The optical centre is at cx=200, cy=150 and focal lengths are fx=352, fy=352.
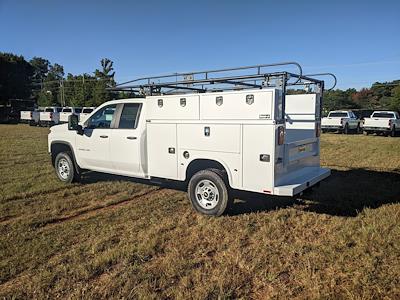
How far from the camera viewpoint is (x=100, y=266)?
3902 mm

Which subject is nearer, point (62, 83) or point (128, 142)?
point (128, 142)

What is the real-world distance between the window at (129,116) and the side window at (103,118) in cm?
34

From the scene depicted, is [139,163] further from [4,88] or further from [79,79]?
[79,79]

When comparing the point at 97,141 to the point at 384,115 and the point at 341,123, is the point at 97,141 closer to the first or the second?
the point at 341,123

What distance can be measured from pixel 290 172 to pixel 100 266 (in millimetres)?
3131

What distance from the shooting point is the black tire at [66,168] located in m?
8.00

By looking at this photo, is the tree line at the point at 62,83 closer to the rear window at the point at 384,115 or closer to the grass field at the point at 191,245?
the rear window at the point at 384,115

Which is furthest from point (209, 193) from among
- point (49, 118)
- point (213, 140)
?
point (49, 118)

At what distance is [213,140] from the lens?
554 centimetres

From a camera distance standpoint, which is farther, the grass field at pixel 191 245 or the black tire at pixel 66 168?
the black tire at pixel 66 168

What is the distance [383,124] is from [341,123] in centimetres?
283

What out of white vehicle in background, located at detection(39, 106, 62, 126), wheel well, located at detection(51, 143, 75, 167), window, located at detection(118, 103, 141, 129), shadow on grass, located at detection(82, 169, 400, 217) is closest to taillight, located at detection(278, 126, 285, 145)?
shadow on grass, located at detection(82, 169, 400, 217)

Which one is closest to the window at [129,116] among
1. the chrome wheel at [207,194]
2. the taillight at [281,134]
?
the chrome wheel at [207,194]

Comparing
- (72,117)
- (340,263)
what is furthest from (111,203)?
(340,263)
